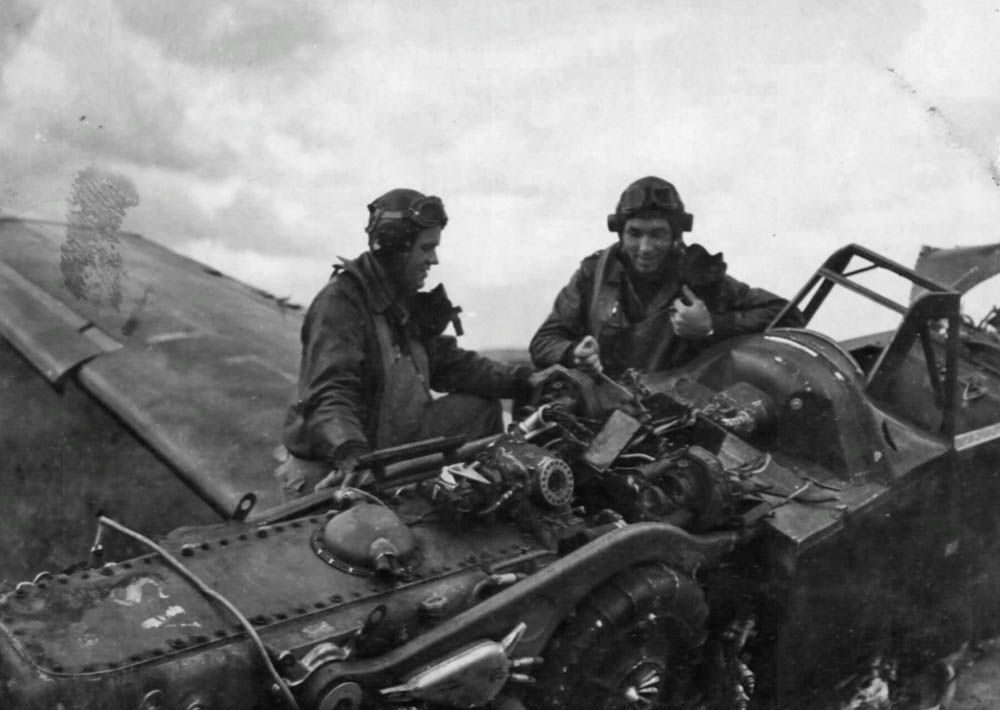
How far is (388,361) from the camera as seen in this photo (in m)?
5.07

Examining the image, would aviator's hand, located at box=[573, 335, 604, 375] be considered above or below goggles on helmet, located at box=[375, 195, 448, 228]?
below

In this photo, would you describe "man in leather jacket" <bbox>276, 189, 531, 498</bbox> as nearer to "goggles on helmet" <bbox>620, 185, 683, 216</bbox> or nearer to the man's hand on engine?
the man's hand on engine

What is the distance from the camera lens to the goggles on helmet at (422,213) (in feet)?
16.1

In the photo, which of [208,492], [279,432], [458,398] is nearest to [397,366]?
[458,398]

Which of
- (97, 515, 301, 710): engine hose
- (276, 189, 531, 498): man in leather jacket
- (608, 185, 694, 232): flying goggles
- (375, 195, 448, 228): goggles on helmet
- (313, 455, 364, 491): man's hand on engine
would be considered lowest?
(97, 515, 301, 710): engine hose

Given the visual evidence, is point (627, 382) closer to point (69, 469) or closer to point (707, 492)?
point (707, 492)

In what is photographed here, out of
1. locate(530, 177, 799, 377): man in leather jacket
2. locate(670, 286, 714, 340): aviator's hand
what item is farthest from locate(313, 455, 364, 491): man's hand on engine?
locate(670, 286, 714, 340): aviator's hand

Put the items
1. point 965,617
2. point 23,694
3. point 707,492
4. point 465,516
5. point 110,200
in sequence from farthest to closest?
point 110,200, point 965,617, point 707,492, point 465,516, point 23,694

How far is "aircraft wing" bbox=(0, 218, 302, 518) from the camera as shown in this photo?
22.8 feet

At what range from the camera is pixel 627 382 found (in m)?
4.56

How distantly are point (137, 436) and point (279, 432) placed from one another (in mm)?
1359

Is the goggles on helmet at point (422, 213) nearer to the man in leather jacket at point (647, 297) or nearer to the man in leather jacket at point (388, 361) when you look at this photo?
the man in leather jacket at point (388, 361)

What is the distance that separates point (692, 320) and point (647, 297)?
650 mm

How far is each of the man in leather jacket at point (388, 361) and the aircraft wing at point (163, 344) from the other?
1423 millimetres
